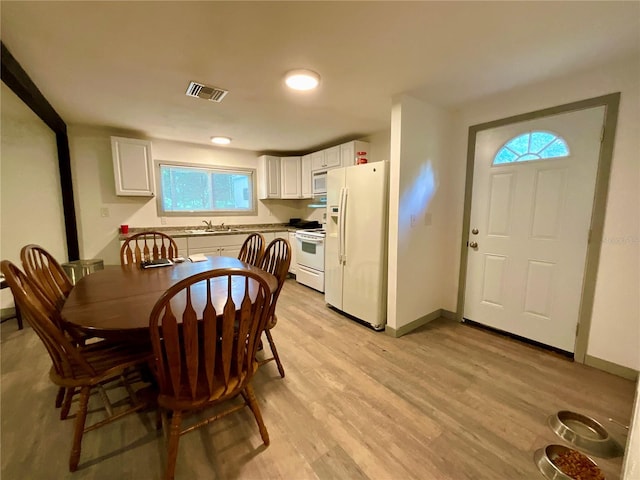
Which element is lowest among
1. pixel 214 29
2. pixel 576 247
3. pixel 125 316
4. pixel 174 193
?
pixel 125 316

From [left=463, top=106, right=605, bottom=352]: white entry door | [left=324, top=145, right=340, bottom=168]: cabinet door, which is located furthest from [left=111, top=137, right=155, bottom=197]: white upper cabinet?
[left=463, top=106, right=605, bottom=352]: white entry door

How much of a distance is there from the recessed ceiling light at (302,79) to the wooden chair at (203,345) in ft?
5.33

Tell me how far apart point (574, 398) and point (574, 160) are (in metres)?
1.71

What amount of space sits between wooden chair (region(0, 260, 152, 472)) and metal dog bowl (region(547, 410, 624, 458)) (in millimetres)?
2232

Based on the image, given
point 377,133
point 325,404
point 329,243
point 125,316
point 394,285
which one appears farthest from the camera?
point 377,133

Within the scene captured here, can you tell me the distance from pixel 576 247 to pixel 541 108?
1155 millimetres

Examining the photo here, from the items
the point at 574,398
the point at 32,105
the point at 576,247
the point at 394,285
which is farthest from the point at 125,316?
the point at 576,247

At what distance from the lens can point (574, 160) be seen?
209cm

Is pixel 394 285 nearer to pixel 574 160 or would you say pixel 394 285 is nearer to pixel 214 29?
pixel 574 160

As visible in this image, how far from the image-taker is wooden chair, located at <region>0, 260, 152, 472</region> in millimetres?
1093

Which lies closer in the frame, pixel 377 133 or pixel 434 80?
pixel 434 80

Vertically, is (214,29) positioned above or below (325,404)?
above

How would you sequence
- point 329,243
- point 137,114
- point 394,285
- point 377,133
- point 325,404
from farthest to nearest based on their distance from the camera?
point 377,133 → point 329,243 → point 137,114 → point 394,285 → point 325,404

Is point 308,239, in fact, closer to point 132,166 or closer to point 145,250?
point 145,250
